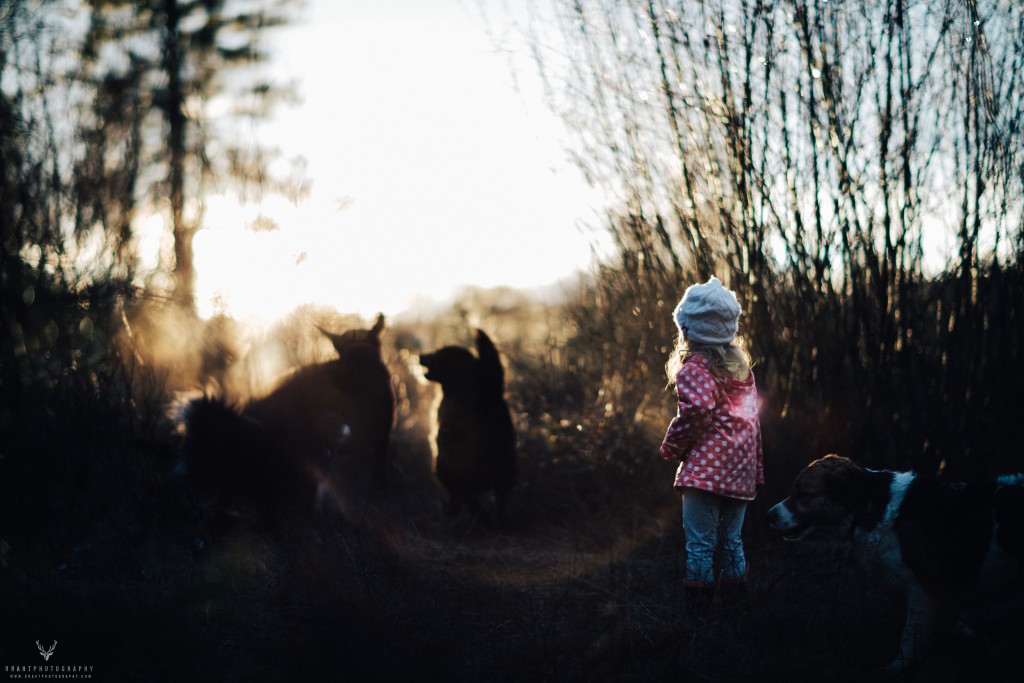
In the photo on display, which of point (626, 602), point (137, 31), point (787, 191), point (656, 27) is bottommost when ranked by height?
point (626, 602)

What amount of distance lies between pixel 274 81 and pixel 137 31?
147 inches

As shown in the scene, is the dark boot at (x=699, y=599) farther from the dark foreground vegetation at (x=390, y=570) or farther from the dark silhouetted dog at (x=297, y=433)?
the dark silhouetted dog at (x=297, y=433)

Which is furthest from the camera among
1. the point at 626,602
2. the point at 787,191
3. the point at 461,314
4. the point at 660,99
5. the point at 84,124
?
the point at 461,314

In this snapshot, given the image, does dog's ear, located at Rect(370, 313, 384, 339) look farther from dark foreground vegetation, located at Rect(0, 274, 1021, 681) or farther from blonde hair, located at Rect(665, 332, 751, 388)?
blonde hair, located at Rect(665, 332, 751, 388)

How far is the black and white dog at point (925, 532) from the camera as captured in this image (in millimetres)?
3555

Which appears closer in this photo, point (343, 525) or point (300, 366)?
point (343, 525)

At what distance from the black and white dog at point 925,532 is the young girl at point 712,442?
0.38m

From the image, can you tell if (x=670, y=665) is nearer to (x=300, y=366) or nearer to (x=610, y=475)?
(x=610, y=475)

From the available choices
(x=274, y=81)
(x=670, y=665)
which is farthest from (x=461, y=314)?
(x=670, y=665)

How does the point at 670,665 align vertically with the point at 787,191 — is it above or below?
below

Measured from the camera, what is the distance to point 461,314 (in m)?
13.4

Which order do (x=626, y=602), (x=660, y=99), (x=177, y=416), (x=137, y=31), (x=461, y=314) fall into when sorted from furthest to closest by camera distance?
(x=461, y=314)
(x=137, y=31)
(x=177, y=416)
(x=660, y=99)
(x=626, y=602)

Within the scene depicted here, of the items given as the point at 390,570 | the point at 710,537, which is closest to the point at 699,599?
the point at 710,537

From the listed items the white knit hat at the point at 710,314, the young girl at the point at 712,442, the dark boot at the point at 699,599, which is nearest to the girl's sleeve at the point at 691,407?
the young girl at the point at 712,442
